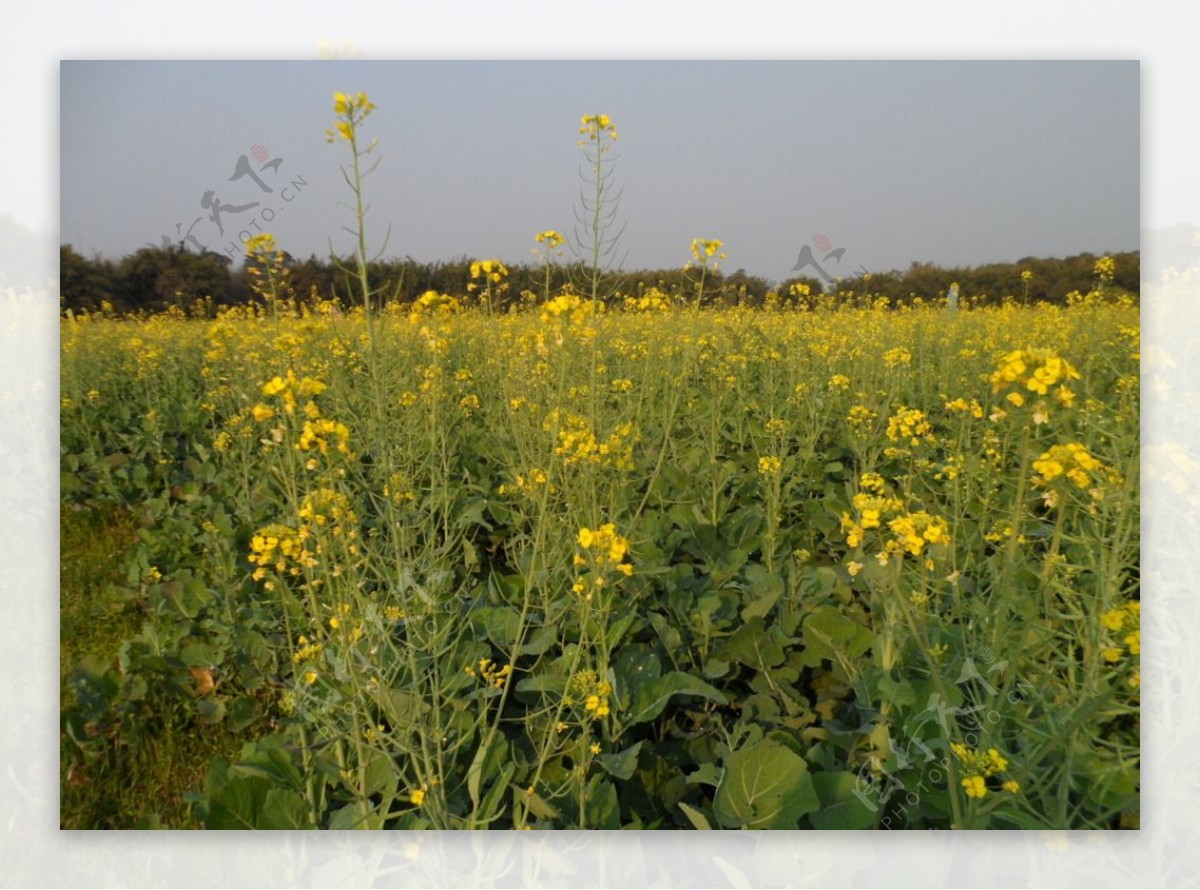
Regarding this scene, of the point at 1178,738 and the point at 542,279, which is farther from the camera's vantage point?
the point at 542,279

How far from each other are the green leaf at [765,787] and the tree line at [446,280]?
3.29 feet

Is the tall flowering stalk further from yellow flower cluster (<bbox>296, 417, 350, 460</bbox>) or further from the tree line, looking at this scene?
yellow flower cluster (<bbox>296, 417, 350, 460</bbox>)

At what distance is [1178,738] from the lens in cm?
180

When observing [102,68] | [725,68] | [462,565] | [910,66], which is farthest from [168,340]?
[910,66]

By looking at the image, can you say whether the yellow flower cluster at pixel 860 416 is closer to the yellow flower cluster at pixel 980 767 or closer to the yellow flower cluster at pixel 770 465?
the yellow flower cluster at pixel 770 465

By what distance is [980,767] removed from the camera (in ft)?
4.97

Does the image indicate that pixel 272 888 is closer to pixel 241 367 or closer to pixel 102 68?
pixel 241 367

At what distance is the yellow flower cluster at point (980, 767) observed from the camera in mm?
1494

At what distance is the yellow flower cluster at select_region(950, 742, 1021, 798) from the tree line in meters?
1.03

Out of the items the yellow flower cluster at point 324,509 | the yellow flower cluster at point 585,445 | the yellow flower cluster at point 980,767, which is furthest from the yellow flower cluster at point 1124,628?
the yellow flower cluster at point 324,509

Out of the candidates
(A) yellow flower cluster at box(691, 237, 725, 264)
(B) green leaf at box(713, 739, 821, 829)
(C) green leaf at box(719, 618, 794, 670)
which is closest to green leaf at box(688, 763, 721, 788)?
(B) green leaf at box(713, 739, 821, 829)

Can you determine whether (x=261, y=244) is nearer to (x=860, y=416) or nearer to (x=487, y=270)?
(x=487, y=270)

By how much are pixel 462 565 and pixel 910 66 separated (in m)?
1.58

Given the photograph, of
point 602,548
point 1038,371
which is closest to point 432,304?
point 602,548
